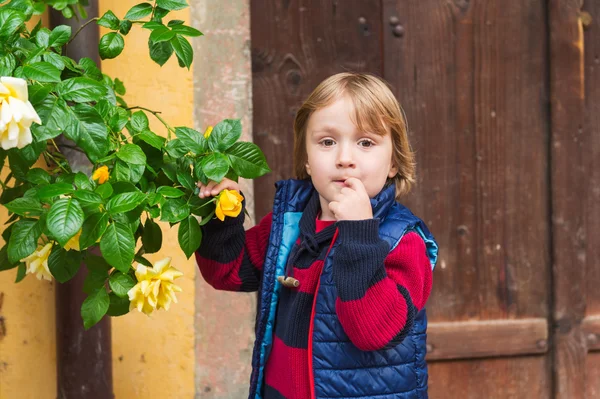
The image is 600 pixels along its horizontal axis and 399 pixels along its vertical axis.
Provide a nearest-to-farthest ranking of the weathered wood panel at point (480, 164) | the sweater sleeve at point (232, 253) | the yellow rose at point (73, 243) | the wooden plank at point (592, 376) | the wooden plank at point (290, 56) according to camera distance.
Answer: the yellow rose at point (73, 243) → the sweater sleeve at point (232, 253) → the wooden plank at point (290, 56) → the weathered wood panel at point (480, 164) → the wooden plank at point (592, 376)

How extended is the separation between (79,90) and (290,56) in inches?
45.7

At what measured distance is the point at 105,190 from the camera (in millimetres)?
1319

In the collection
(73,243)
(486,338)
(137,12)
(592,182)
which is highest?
(137,12)

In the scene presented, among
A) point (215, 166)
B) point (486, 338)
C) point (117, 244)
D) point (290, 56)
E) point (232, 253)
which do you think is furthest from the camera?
point (486, 338)

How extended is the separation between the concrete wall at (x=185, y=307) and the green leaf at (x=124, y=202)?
88 cm

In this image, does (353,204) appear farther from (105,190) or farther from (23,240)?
(23,240)

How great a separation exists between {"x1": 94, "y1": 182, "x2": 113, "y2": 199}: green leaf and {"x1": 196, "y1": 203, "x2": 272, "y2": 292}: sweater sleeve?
1.21 feet

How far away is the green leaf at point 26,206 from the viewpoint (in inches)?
53.5

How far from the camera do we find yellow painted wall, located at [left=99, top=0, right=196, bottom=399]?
2191 mm

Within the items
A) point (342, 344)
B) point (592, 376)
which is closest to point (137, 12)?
point (342, 344)

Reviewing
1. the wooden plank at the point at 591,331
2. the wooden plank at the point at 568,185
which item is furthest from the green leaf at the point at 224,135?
the wooden plank at the point at 591,331

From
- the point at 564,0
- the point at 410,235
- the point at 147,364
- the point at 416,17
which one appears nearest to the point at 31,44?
the point at 410,235

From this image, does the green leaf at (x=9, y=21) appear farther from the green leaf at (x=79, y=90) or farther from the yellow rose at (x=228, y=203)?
the yellow rose at (x=228, y=203)

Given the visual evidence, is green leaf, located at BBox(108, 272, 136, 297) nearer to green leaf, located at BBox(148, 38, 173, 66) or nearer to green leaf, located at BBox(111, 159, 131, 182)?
green leaf, located at BBox(111, 159, 131, 182)
